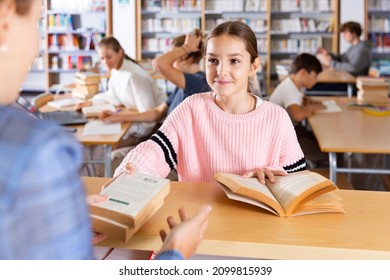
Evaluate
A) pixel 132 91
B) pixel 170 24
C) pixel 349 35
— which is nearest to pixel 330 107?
pixel 132 91

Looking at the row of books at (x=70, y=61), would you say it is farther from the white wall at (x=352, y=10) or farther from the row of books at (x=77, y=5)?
the white wall at (x=352, y=10)

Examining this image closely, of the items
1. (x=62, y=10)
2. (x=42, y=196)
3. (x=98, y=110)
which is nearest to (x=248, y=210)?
(x=42, y=196)

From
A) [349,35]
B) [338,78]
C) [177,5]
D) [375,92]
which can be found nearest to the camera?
[375,92]

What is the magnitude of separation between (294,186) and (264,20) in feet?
22.9

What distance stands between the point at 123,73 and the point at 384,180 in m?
1.89

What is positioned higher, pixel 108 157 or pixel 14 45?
pixel 14 45

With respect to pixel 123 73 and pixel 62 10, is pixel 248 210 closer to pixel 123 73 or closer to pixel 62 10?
pixel 123 73

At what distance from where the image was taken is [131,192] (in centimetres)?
132

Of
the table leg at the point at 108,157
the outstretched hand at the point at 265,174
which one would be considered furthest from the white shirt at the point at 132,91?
the outstretched hand at the point at 265,174

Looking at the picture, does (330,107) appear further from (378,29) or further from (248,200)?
(378,29)

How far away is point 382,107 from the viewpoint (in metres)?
3.84

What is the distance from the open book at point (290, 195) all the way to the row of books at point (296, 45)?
272 inches

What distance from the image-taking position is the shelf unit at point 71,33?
8.45 meters
